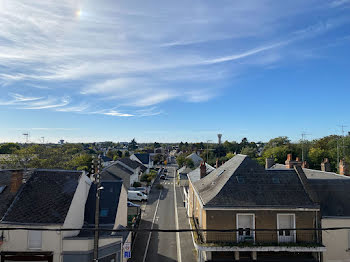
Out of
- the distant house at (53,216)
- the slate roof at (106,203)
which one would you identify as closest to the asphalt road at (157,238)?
the distant house at (53,216)

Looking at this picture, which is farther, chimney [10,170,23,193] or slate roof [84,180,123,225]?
slate roof [84,180,123,225]

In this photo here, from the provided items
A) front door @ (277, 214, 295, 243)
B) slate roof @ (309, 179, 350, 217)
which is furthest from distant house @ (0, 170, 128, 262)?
slate roof @ (309, 179, 350, 217)

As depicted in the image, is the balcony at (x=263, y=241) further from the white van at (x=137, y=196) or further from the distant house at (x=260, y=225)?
the white van at (x=137, y=196)

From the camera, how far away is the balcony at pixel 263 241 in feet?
53.1

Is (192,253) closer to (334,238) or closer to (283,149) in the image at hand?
(334,238)

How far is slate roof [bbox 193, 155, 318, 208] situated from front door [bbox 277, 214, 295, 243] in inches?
35.3

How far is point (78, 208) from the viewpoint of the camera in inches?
733

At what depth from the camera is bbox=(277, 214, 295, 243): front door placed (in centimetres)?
1686

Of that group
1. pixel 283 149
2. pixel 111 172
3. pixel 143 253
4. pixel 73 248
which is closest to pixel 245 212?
pixel 143 253

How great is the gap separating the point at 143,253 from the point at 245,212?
10379mm

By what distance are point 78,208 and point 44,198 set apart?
8.35ft

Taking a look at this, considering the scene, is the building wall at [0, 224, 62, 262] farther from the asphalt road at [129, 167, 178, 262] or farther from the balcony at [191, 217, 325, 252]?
the balcony at [191, 217, 325, 252]

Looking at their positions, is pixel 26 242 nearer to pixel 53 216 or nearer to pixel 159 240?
pixel 53 216

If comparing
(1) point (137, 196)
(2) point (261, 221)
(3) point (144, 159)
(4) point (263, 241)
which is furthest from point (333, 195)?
(3) point (144, 159)
